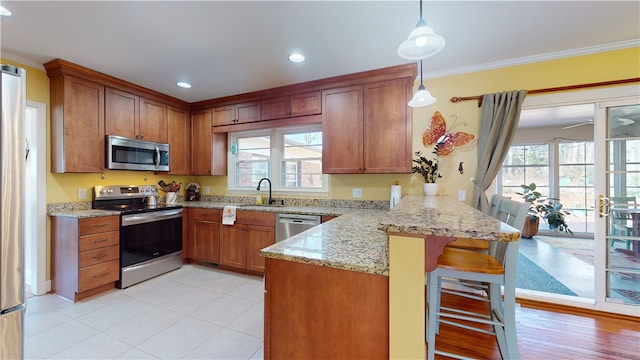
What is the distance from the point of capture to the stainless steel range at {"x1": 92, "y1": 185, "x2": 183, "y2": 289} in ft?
9.29

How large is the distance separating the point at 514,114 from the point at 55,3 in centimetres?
390

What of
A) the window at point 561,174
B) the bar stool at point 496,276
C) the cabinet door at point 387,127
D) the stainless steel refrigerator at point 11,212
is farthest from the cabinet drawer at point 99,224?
the window at point 561,174

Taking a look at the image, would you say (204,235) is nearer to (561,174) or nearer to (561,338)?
(561,338)

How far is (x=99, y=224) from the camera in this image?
262 centimetres

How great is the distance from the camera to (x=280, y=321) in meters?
1.19

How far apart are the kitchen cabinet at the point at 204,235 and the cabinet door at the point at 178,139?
73 cm

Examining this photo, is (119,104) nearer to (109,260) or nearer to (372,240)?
(109,260)

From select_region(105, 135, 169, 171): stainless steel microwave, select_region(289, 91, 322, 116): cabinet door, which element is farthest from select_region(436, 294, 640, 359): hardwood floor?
select_region(105, 135, 169, 171): stainless steel microwave

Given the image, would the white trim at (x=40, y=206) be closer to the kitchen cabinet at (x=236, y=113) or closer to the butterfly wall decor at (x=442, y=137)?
the kitchen cabinet at (x=236, y=113)

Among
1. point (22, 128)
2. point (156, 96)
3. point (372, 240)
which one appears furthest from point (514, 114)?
point (156, 96)

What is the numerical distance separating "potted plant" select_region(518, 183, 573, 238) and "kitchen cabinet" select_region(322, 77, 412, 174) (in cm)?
428

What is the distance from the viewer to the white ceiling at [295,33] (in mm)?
1767

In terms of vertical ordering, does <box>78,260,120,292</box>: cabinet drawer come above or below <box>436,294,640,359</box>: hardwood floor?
above

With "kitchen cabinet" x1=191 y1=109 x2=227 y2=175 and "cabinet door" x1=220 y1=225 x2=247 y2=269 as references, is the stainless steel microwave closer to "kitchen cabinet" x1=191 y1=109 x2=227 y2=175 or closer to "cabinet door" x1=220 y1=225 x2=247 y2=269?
"kitchen cabinet" x1=191 y1=109 x2=227 y2=175
